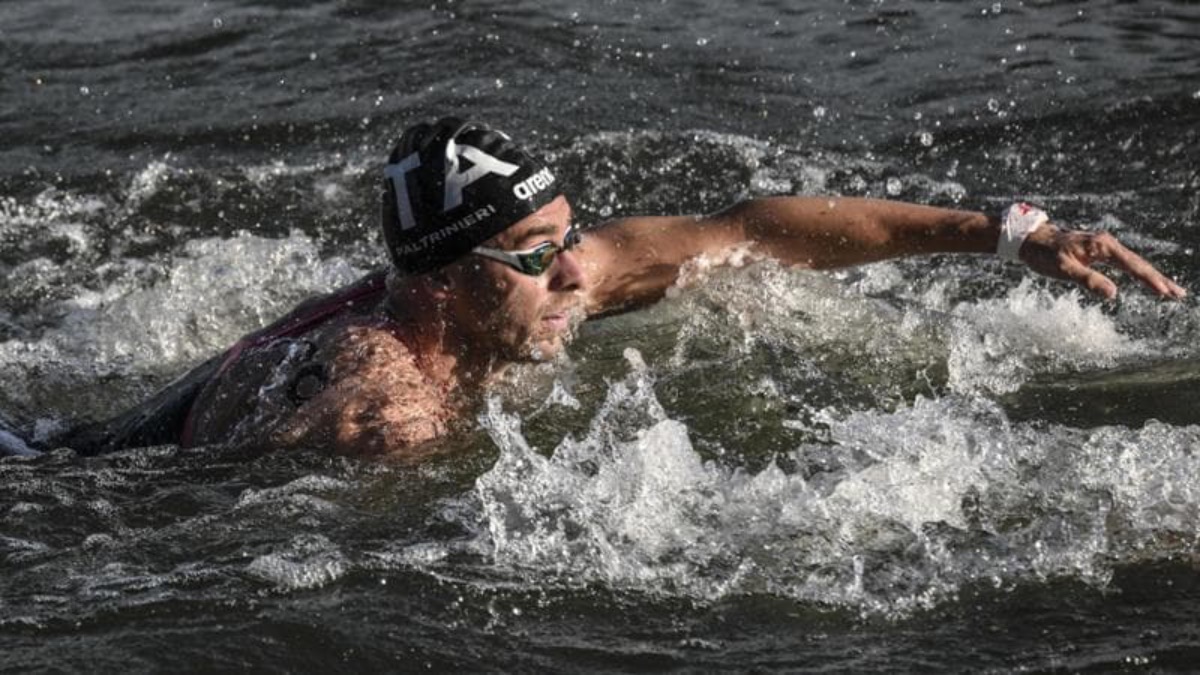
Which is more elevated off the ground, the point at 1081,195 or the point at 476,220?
the point at 476,220

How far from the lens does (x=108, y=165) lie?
9992 mm

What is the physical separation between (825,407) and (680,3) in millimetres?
5669

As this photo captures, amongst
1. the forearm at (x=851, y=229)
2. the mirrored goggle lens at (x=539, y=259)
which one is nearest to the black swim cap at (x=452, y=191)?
the mirrored goggle lens at (x=539, y=259)

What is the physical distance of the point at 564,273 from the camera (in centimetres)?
618

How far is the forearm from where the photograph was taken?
20.4 feet

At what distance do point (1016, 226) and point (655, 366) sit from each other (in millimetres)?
1508

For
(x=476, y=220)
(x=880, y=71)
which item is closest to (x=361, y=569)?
(x=476, y=220)

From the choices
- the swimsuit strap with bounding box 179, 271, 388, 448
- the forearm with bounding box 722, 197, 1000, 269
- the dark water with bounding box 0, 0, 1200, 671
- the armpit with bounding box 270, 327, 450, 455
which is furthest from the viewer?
the swimsuit strap with bounding box 179, 271, 388, 448

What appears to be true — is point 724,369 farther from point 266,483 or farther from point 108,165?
point 108,165

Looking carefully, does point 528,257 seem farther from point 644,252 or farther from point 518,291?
point 644,252

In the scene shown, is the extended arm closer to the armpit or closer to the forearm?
the forearm

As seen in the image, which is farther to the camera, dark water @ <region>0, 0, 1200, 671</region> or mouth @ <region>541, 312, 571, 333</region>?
mouth @ <region>541, 312, 571, 333</region>

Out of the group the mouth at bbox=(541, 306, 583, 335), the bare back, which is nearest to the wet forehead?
the mouth at bbox=(541, 306, 583, 335)

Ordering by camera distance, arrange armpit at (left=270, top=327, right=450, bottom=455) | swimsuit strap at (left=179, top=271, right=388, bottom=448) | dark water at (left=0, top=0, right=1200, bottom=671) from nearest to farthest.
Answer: dark water at (left=0, top=0, right=1200, bottom=671)
armpit at (left=270, top=327, right=450, bottom=455)
swimsuit strap at (left=179, top=271, right=388, bottom=448)
